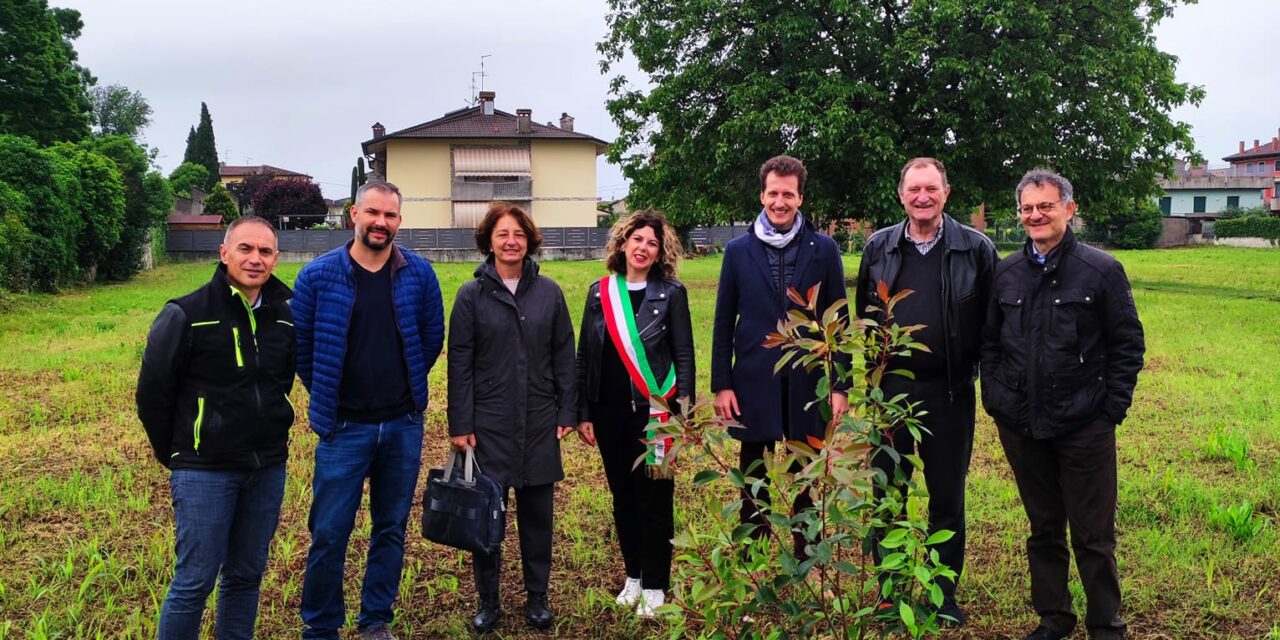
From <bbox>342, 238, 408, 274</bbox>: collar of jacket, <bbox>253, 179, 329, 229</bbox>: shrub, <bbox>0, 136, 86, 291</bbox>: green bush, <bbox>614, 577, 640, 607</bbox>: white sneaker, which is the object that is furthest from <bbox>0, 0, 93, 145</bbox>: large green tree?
<bbox>614, 577, 640, 607</bbox>: white sneaker

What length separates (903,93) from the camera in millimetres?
18594

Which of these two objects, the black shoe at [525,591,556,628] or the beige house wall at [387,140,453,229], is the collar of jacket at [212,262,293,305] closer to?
the black shoe at [525,591,556,628]

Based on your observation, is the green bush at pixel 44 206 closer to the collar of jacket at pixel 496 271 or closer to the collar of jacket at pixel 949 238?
the collar of jacket at pixel 496 271

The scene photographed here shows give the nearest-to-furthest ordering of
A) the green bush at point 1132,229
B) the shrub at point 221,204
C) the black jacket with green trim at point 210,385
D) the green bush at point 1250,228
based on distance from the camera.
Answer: the black jacket with green trim at point 210,385, the green bush at point 1250,228, the green bush at point 1132,229, the shrub at point 221,204

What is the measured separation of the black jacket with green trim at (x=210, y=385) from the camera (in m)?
3.13

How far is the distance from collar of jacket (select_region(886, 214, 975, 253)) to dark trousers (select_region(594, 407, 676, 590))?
143 cm

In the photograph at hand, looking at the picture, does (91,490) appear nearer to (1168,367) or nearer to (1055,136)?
(1168,367)

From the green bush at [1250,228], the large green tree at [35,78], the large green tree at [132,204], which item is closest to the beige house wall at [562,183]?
the large green tree at [132,204]

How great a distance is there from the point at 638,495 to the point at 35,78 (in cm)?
3602

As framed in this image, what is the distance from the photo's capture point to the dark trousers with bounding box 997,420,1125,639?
3582mm

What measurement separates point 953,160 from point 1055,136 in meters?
2.42

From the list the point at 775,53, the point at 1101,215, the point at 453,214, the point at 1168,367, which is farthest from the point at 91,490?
the point at 453,214

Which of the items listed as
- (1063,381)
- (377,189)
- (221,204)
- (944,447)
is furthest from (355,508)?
(221,204)

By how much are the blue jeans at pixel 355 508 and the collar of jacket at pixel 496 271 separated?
2.36 ft
